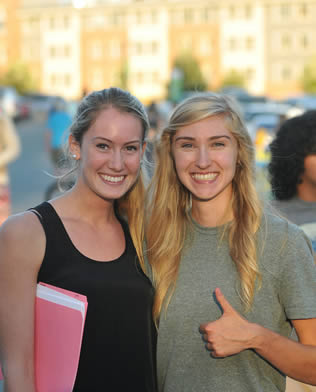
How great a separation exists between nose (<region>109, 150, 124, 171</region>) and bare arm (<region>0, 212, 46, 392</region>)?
457 millimetres

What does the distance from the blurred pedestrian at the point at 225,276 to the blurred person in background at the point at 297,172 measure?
25.1 inches

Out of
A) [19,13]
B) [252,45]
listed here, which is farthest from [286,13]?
[19,13]

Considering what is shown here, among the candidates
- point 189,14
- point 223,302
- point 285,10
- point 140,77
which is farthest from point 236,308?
point 140,77

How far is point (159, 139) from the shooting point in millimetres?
2615

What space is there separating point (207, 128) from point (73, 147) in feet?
1.87

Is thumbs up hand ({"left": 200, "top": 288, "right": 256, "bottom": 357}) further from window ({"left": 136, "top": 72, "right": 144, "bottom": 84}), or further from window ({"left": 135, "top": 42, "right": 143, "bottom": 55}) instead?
window ({"left": 135, "top": 42, "right": 143, "bottom": 55})

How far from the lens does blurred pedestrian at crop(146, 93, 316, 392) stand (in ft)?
6.98

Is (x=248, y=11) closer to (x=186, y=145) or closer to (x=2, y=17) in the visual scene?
(x=2, y=17)

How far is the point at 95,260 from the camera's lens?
2.25 m

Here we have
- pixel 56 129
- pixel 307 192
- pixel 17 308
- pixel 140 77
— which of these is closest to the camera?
pixel 17 308

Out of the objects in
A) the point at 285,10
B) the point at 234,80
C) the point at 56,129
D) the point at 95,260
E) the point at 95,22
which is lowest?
the point at 95,260

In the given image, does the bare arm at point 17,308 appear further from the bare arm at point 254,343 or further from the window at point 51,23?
the window at point 51,23

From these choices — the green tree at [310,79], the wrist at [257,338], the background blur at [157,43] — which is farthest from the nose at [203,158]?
the background blur at [157,43]

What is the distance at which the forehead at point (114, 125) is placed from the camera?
7.82ft
